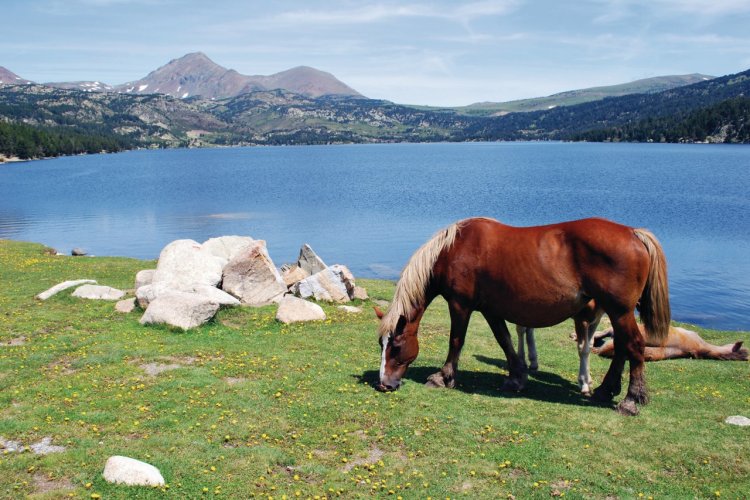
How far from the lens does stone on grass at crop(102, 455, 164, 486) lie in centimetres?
866

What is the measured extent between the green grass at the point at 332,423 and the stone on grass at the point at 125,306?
6.55 ft

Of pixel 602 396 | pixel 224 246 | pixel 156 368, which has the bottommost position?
pixel 156 368

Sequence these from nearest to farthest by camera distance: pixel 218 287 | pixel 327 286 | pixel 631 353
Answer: pixel 631 353, pixel 218 287, pixel 327 286

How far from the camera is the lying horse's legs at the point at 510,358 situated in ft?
43.9

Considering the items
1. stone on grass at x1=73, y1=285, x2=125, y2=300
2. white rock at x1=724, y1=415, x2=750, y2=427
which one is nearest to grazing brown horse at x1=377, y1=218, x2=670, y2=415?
white rock at x1=724, y1=415, x2=750, y2=427

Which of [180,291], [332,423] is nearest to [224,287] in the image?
[180,291]

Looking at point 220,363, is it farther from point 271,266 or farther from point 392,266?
point 392,266

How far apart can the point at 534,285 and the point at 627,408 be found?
10.9ft

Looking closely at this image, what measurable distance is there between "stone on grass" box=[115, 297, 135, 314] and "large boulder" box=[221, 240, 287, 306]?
3455 mm

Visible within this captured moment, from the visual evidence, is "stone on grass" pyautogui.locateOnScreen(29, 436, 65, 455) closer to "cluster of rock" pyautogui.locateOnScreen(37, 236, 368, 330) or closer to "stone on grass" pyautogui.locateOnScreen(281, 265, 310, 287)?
"cluster of rock" pyautogui.locateOnScreen(37, 236, 368, 330)

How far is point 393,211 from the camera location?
73812 mm

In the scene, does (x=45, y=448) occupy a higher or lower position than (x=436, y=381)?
higher

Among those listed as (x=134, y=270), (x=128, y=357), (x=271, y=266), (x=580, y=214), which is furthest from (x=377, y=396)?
(x=580, y=214)

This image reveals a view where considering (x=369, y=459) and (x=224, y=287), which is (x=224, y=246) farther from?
(x=369, y=459)
